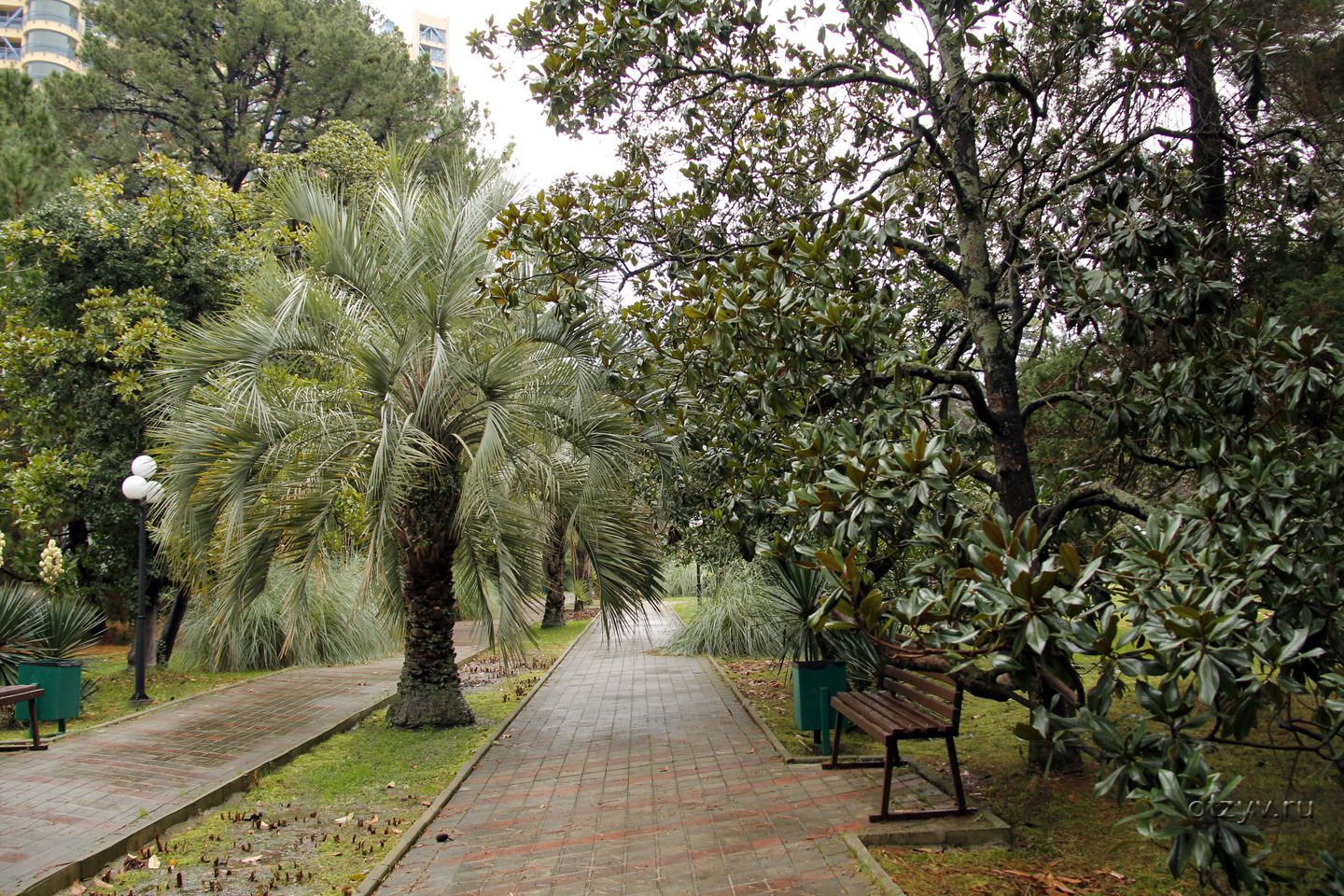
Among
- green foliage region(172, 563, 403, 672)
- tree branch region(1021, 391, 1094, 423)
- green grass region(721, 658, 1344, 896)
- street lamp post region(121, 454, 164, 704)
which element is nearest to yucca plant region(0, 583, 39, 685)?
street lamp post region(121, 454, 164, 704)

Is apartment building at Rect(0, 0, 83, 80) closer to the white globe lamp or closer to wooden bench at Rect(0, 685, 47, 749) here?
the white globe lamp

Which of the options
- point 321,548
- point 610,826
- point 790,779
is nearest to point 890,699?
point 790,779

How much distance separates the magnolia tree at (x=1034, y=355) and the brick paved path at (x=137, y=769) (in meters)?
4.36

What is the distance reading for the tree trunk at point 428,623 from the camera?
821 cm

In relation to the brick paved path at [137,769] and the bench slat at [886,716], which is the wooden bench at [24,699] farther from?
the bench slat at [886,716]

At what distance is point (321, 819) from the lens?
570 centimetres

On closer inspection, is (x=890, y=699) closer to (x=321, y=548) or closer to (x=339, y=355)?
(x=321, y=548)

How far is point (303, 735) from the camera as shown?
26.4 feet

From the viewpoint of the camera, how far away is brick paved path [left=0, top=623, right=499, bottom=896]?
4.74 meters

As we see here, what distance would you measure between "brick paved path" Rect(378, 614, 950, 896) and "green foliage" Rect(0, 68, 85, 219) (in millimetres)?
12694

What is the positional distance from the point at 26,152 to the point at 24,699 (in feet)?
37.0

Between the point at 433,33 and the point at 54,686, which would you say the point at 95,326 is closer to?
the point at 54,686

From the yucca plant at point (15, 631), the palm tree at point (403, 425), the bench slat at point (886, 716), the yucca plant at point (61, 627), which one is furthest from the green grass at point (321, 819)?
the yucca plant at point (61, 627)

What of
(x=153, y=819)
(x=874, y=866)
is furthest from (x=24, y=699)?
(x=874, y=866)
